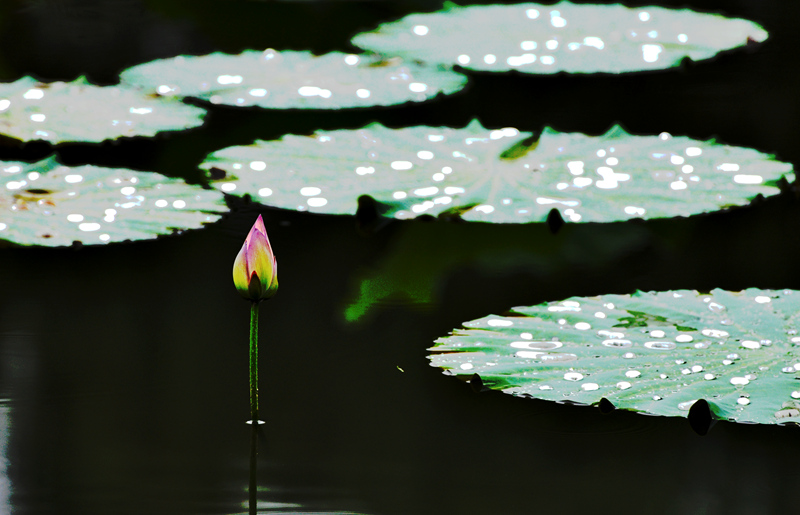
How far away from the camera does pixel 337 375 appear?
1.12 meters

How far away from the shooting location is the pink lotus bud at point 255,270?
0.96 meters

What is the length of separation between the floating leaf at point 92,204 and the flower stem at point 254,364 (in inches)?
23.8

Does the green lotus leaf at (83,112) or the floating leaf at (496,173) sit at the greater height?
the green lotus leaf at (83,112)

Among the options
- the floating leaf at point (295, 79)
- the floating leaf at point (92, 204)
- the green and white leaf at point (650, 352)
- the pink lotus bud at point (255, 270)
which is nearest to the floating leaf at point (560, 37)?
the floating leaf at point (295, 79)

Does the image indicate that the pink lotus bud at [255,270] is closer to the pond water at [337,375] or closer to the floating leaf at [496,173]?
the pond water at [337,375]

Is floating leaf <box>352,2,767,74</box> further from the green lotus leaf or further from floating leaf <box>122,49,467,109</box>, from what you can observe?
the green lotus leaf

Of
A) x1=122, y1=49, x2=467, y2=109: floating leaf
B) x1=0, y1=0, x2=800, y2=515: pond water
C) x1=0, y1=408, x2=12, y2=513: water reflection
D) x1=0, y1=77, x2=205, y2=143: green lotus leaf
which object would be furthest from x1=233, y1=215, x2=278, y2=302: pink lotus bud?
x1=122, y1=49, x2=467, y2=109: floating leaf

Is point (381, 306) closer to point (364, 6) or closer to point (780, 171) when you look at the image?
point (780, 171)

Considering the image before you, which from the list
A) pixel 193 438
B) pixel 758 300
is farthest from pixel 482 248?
pixel 193 438

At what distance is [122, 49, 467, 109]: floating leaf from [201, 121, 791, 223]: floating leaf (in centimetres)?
35

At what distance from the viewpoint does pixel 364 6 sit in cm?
421

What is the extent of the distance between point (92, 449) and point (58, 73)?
224 cm

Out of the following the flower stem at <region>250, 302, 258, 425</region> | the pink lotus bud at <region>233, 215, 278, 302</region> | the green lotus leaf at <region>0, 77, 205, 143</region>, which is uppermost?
the green lotus leaf at <region>0, 77, 205, 143</region>

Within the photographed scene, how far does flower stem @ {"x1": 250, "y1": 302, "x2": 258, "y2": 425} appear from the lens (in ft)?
3.15
